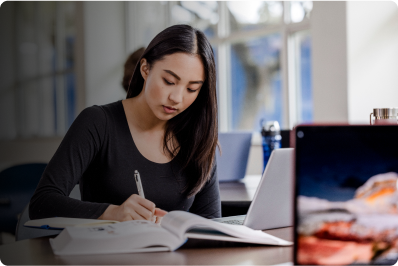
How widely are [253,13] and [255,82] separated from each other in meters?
0.65

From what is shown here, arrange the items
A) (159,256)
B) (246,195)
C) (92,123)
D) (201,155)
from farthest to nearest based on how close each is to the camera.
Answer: (246,195) < (201,155) < (92,123) < (159,256)

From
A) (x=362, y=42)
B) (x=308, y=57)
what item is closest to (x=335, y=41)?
(x=362, y=42)

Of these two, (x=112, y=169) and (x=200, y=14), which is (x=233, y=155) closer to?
(x=112, y=169)

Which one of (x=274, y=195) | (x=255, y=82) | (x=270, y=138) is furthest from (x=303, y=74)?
(x=274, y=195)

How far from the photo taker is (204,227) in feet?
2.30

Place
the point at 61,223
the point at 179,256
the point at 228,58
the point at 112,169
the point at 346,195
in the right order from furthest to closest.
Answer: the point at 228,58 → the point at 112,169 → the point at 61,223 → the point at 179,256 → the point at 346,195

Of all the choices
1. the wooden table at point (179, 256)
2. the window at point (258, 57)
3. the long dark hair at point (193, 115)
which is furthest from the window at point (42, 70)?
the wooden table at point (179, 256)

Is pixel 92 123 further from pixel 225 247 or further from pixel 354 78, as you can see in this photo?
pixel 354 78

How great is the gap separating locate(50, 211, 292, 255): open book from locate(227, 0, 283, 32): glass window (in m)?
2.98

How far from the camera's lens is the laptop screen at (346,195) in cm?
48

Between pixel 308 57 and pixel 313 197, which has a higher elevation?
pixel 308 57

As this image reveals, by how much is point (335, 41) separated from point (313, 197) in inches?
86.2

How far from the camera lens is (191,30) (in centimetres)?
123

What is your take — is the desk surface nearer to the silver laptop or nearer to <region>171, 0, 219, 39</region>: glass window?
the silver laptop
